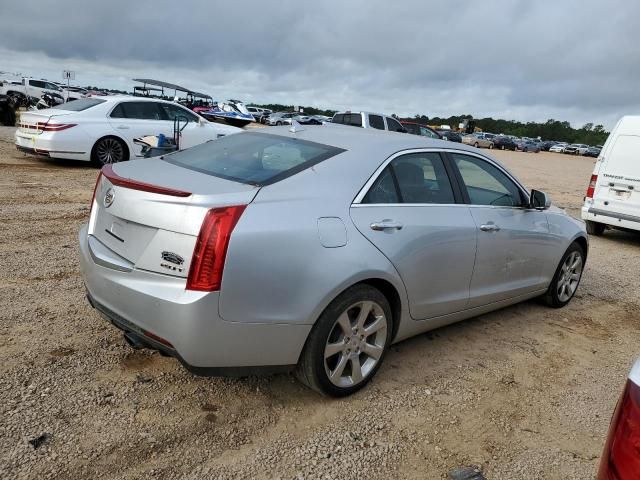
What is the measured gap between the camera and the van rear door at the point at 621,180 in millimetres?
8664

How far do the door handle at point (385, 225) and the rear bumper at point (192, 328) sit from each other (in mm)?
738

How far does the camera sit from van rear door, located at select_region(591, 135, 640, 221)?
8.66m

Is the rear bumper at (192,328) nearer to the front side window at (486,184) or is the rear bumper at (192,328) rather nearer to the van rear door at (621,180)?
the front side window at (486,184)

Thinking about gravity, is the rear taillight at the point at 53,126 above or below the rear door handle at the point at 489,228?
above

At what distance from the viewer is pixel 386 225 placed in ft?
10.6

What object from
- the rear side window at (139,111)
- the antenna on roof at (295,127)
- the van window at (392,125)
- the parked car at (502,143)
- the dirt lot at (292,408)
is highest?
the parked car at (502,143)

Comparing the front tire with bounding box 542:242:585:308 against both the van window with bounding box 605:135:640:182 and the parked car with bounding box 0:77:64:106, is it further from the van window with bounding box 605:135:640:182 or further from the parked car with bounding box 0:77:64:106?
the parked car with bounding box 0:77:64:106

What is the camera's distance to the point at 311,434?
288 cm

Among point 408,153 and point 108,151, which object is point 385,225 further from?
point 108,151

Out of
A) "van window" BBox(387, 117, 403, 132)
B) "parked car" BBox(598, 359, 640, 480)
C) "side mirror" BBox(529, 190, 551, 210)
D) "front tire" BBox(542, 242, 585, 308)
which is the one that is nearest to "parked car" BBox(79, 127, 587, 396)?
"side mirror" BBox(529, 190, 551, 210)

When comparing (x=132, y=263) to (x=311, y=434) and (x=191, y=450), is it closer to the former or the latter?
(x=191, y=450)

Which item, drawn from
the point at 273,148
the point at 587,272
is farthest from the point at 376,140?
the point at 587,272

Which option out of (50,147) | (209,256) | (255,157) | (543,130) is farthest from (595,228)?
(543,130)

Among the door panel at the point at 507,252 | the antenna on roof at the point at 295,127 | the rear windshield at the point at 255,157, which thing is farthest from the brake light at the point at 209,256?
the door panel at the point at 507,252
